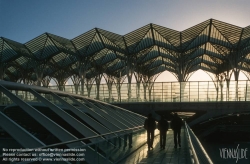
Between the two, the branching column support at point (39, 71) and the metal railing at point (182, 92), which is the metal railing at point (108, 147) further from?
the branching column support at point (39, 71)

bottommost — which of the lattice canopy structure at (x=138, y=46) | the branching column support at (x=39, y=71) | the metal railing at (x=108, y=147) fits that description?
the metal railing at (x=108, y=147)

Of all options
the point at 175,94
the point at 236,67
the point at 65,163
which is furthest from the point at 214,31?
the point at 65,163

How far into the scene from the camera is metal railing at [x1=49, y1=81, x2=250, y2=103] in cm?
4872

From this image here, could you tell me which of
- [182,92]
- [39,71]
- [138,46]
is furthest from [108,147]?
[39,71]

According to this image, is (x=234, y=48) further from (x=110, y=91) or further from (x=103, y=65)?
(x=103, y=65)

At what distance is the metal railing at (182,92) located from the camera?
1918 inches

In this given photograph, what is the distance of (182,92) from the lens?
5134cm

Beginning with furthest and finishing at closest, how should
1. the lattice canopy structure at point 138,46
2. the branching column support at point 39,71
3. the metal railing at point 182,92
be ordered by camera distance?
1. the branching column support at point 39,71
2. the lattice canopy structure at point 138,46
3. the metal railing at point 182,92

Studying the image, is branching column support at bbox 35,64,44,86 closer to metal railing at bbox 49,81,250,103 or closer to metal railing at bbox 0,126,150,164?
metal railing at bbox 49,81,250,103

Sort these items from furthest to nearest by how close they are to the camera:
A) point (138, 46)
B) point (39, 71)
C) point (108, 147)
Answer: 1. point (39, 71)
2. point (138, 46)
3. point (108, 147)

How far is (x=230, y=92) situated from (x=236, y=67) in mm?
4616

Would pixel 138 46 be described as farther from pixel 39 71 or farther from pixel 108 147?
pixel 108 147

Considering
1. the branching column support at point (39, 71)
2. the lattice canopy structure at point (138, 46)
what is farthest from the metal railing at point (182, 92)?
the branching column support at point (39, 71)

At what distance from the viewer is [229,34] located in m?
48.8
